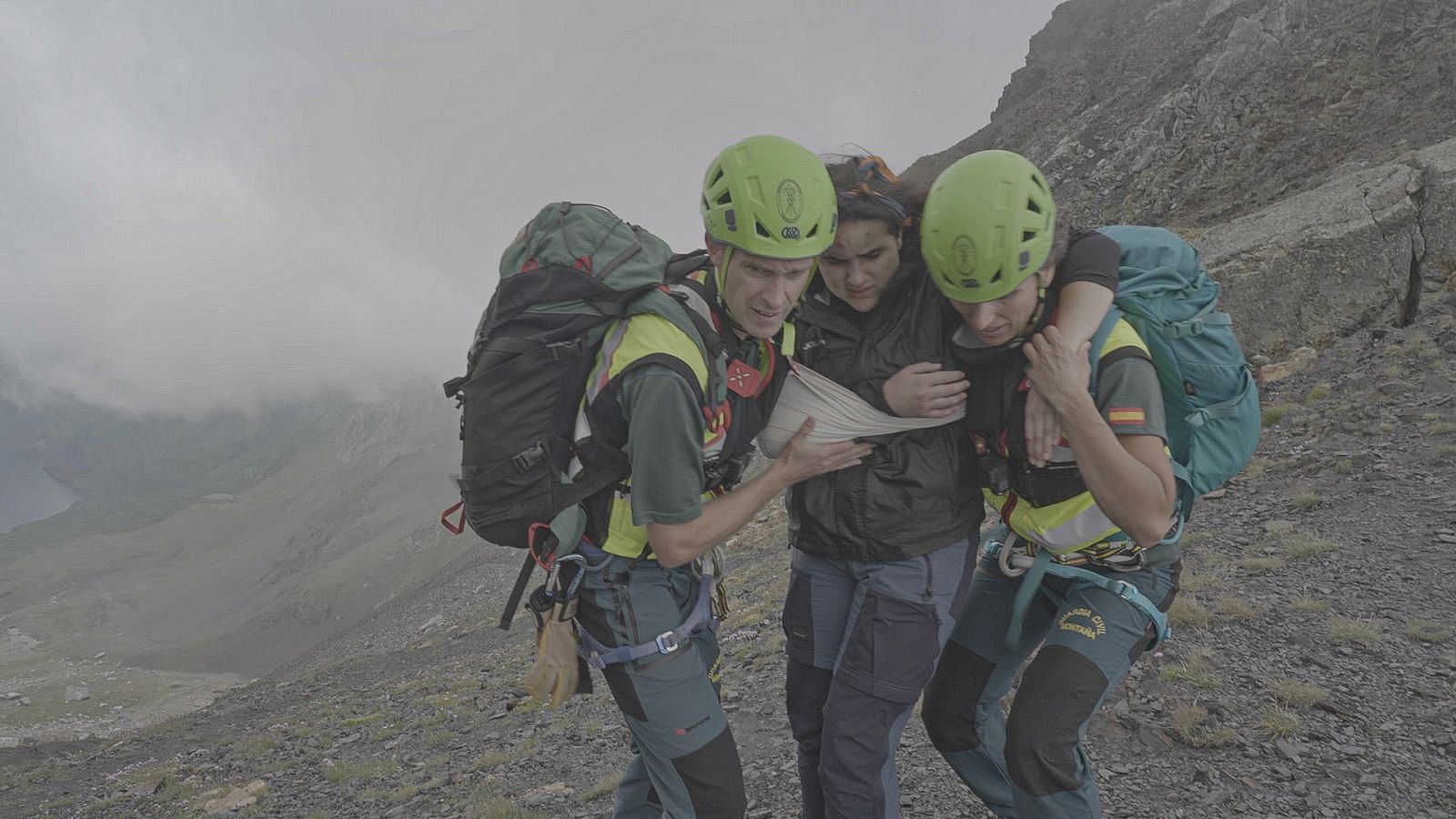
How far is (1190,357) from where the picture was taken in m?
3.33

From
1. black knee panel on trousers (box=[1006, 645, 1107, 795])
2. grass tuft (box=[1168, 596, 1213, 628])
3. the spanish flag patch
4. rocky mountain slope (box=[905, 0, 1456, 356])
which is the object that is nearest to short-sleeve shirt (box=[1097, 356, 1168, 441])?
the spanish flag patch

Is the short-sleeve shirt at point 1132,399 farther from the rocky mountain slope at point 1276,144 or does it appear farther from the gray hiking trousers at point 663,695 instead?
the gray hiking trousers at point 663,695

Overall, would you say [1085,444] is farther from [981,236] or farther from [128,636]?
[128,636]

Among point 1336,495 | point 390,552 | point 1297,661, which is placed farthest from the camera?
point 390,552

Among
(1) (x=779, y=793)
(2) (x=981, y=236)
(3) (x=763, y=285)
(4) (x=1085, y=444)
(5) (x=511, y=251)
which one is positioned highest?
(5) (x=511, y=251)

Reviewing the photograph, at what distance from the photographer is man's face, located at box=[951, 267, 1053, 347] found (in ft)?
11.0

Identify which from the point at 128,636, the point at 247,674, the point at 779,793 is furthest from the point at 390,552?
the point at 779,793

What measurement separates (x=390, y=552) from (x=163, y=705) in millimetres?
69390

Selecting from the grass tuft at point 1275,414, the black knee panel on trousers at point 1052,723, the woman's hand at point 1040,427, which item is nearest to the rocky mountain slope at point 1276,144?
the woman's hand at point 1040,427

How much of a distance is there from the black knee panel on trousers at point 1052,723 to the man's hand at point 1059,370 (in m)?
1.28

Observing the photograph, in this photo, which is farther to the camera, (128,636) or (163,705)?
(128,636)

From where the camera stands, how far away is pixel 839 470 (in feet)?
12.2

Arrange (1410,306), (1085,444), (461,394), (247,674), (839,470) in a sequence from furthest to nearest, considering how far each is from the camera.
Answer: (247,674) < (1410,306) < (839,470) < (461,394) < (1085,444)

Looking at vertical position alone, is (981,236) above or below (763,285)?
below
